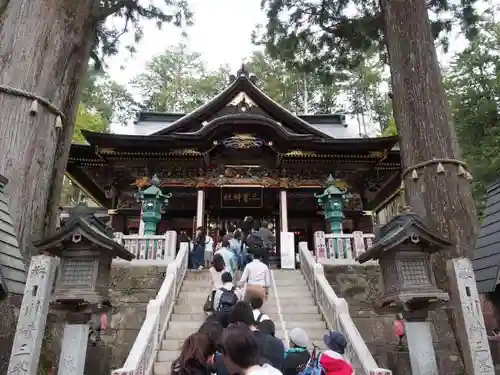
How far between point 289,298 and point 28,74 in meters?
5.77

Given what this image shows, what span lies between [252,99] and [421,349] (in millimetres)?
11896

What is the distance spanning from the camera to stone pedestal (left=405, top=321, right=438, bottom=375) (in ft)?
14.2

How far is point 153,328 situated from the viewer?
566cm

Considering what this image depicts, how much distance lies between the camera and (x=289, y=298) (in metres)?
7.79

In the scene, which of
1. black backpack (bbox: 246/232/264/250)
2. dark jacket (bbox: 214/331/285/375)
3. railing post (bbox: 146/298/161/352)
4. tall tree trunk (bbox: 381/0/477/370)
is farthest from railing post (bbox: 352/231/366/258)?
dark jacket (bbox: 214/331/285/375)

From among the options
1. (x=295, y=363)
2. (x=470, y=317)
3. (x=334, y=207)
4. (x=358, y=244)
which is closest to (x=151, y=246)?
(x=358, y=244)

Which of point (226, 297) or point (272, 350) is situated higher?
point (226, 297)

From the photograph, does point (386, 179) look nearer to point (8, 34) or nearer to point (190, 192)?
point (190, 192)

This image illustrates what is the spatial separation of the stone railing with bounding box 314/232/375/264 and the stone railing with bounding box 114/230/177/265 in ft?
10.9

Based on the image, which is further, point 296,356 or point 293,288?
point 293,288

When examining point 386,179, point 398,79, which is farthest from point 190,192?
point 398,79

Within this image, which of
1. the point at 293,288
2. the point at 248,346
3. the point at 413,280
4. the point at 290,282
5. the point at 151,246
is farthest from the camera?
the point at 151,246

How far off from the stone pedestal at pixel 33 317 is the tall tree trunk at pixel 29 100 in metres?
0.86

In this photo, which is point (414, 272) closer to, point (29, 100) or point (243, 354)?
point (243, 354)
